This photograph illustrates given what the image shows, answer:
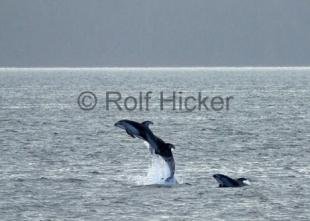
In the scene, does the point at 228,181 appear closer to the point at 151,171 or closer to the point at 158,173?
the point at 158,173

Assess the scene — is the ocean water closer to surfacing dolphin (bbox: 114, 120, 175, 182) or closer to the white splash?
the white splash

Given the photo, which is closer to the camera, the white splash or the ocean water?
the ocean water

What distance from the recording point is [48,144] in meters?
75.3

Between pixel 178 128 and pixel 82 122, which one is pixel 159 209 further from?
pixel 82 122

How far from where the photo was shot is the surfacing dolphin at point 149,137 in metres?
48.8

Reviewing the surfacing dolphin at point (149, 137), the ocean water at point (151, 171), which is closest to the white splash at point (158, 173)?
the ocean water at point (151, 171)

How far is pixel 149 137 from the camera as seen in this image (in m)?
49.3

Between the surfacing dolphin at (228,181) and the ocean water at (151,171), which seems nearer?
the ocean water at (151,171)

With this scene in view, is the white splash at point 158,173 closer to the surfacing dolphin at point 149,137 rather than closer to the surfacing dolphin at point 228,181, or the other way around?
the surfacing dolphin at point 149,137

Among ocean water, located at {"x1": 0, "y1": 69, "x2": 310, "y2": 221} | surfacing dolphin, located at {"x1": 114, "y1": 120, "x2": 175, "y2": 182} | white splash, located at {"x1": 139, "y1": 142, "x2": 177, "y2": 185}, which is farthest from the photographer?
white splash, located at {"x1": 139, "y1": 142, "x2": 177, "y2": 185}

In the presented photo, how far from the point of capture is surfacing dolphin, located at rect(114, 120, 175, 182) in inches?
1922

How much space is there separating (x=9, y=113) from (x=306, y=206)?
7628 cm

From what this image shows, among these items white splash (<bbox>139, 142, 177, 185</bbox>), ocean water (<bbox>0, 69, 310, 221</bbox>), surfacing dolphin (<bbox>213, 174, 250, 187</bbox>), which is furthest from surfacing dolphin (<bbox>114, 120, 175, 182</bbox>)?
surfacing dolphin (<bbox>213, 174, 250, 187</bbox>)

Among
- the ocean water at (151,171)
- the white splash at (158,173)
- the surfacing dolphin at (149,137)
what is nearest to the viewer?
the ocean water at (151,171)
